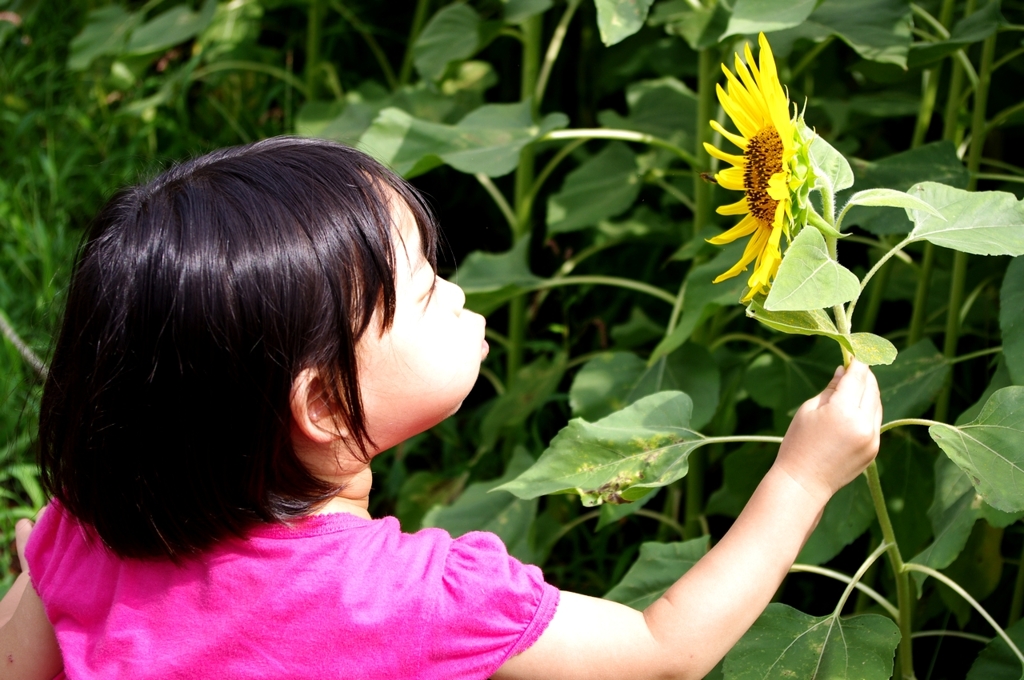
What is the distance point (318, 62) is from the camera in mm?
2361

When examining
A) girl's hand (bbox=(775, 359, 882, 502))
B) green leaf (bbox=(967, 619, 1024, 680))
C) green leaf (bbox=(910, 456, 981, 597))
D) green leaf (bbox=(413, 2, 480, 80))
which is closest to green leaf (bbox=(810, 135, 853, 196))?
girl's hand (bbox=(775, 359, 882, 502))

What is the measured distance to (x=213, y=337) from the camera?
86 centimetres

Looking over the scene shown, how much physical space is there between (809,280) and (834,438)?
0.51 feet

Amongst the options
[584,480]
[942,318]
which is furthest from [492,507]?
[942,318]

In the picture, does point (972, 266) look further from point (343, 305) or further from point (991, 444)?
point (343, 305)

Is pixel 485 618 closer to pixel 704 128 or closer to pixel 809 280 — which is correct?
pixel 809 280

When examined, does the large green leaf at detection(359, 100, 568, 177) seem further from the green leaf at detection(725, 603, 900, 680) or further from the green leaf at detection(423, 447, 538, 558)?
the green leaf at detection(725, 603, 900, 680)

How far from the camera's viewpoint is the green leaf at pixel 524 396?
1.74 metres

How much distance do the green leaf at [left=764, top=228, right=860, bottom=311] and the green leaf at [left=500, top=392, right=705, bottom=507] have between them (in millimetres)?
253

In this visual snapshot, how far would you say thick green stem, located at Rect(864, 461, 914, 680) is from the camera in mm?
976

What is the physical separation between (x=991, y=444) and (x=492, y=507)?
0.81 metres

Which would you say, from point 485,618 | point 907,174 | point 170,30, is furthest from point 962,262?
point 170,30

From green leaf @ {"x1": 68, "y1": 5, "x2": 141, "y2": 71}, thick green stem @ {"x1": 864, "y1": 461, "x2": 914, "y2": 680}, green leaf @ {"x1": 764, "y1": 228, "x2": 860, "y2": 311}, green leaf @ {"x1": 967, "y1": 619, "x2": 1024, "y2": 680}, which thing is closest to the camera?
green leaf @ {"x1": 764, "y1": 228, "x2": 860, "y2": 311}

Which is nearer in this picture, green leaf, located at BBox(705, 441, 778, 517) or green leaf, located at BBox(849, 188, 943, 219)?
green leaf, located at BBox(849, 188, 943, 219)
